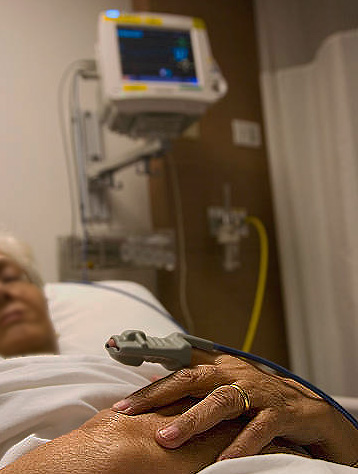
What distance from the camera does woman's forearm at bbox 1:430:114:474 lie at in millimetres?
572

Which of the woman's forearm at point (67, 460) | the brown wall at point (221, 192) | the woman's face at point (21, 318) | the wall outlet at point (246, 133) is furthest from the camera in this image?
the wall outlet at point (246, 133)

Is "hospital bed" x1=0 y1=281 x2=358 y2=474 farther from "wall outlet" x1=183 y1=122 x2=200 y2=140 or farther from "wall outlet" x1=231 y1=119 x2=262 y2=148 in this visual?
"wall outlet" x1=231 y1=119 x2=262 y2=148

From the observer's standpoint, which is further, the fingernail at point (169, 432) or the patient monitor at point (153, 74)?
the patient monitor at point (153, 74)

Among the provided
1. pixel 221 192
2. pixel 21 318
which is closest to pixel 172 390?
pixel 21 318

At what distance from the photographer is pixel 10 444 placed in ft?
2.57

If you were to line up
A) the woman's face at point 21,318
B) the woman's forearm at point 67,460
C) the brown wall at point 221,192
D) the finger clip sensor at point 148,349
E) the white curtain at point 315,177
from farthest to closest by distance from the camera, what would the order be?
1. the brown wall at point 221,192
2. the white curtain at point 315,177
3. the woman's face at point 21,318
4. the finger clip sensor at point 148,349
5. the woman's forearm at point 67,460

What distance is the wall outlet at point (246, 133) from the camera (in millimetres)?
2291

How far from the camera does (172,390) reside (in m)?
0.71

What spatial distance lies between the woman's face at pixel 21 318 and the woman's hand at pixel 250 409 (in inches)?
24.1

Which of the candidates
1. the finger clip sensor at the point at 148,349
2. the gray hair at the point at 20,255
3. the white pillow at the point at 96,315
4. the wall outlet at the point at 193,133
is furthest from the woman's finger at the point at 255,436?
the wall outlet at the point at 193,133

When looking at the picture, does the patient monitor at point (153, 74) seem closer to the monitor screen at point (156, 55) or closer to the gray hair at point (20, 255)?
the monitor screen at point (156, 55)

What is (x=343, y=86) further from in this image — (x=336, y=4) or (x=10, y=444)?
(x=10, y=444)

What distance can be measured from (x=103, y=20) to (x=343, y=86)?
0.90 metres

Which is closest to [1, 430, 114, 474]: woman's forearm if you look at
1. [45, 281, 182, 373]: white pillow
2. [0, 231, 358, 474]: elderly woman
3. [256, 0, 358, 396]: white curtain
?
[0, 231, 358, 474]: elderly woman
